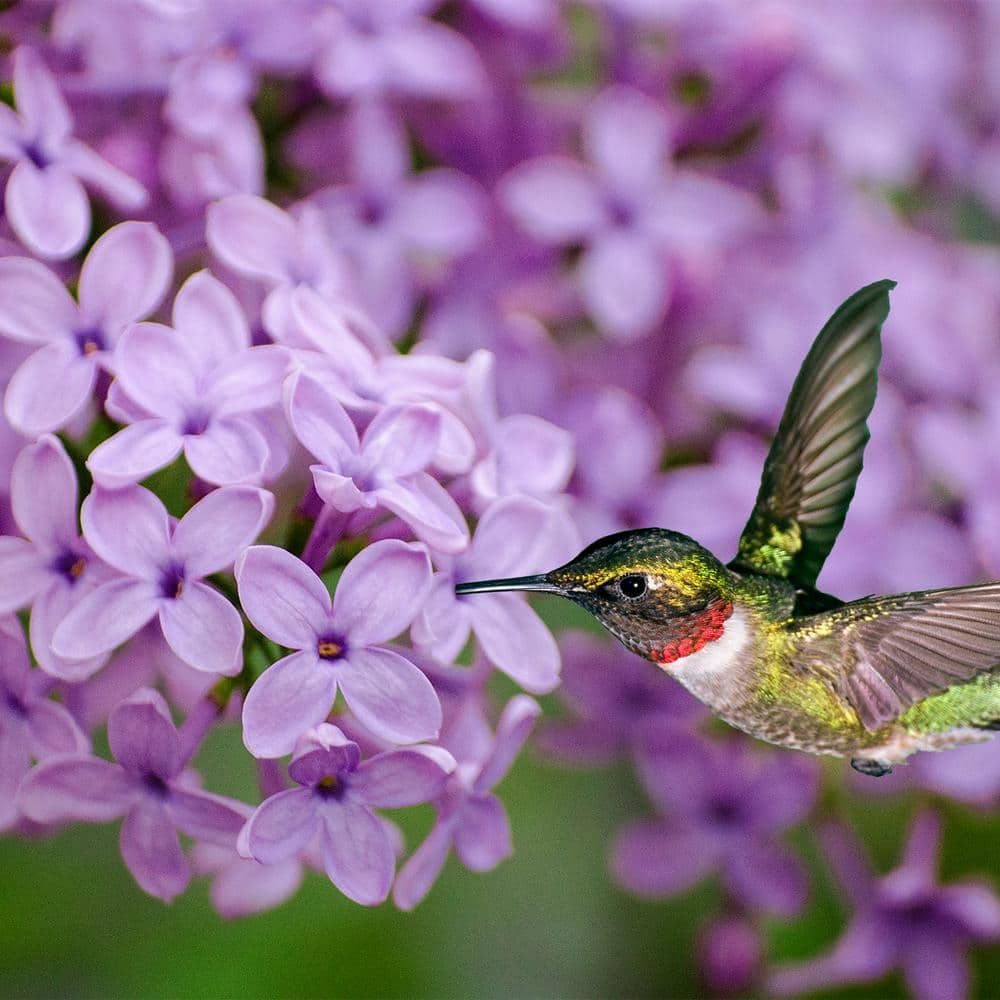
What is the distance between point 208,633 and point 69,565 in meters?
0.09

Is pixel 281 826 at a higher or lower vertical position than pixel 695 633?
lower

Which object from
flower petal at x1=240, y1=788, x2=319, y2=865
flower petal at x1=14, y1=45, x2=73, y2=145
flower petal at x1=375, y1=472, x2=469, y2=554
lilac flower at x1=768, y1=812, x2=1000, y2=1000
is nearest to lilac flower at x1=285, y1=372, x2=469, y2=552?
flower petal at x1=375, y1=472, x2=469, y2=554

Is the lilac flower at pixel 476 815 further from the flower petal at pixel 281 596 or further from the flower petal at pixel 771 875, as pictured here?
the flower petal at pixel 771 875

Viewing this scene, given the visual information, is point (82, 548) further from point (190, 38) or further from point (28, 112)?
point (190, 38)

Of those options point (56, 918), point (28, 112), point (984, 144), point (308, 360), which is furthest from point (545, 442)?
point (984, 144)

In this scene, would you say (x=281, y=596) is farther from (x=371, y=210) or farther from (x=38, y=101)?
(x=371, y=210)

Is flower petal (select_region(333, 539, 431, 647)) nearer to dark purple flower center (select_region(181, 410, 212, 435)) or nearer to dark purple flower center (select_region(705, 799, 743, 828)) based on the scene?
dark purple flower center (select_region(181, 410, 212, 435))

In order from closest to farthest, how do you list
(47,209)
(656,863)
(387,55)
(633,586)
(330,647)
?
(633,586)
(330,647)
(47,209)
(387,55)
(656,863)

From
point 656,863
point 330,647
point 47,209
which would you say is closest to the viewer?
point 330,647

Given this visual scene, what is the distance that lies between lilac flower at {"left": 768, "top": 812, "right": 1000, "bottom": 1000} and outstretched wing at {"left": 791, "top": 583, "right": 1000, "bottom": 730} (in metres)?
0.42

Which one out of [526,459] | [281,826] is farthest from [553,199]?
[281,826]

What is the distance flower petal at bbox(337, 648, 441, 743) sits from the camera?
0.49 meters

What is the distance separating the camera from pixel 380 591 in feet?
1.62

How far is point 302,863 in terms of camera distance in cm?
71
